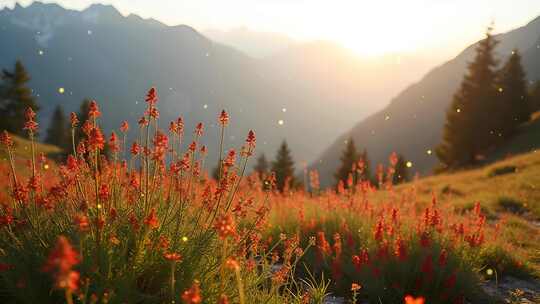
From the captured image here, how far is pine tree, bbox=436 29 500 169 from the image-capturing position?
1300 inches

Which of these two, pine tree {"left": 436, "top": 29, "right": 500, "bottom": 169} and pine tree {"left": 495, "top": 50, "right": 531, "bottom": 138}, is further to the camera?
pine tree {"left": 495, "top": 50, "right": 531, "bottom": 138}

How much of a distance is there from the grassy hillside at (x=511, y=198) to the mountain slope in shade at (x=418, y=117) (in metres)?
105

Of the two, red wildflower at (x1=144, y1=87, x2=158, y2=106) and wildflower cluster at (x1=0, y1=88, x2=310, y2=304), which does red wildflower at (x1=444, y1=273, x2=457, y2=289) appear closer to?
wildflower cluster at (x1=0, y1=88, x2=310, y2=304)

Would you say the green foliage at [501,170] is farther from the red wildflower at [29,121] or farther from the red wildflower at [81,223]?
the red wildflower at [81,223]

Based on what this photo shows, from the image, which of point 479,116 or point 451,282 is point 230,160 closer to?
point 451,282

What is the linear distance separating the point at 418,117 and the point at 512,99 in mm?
124908

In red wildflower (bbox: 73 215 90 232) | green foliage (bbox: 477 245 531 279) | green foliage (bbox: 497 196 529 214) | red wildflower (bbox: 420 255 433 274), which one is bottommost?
green foliage (bbox: 497 196 529 214)

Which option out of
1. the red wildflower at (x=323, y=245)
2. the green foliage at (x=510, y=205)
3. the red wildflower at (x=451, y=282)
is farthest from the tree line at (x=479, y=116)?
the red wildflower at (x=451, y=282)

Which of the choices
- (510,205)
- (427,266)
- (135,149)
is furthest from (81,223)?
(510,205)

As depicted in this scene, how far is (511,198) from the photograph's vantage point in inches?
506

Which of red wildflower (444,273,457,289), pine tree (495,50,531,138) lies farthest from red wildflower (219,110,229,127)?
pine tree (495,50,531,138)

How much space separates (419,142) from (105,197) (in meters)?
145

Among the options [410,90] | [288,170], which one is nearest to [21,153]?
[288,170]

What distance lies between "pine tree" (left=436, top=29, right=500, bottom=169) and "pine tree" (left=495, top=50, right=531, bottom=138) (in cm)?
115
